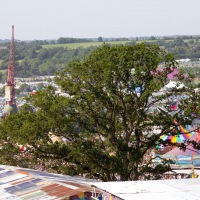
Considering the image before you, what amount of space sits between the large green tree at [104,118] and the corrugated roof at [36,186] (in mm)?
6413

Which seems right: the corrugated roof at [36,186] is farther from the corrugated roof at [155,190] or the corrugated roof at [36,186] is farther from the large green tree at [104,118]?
the large green tree at [104,118]

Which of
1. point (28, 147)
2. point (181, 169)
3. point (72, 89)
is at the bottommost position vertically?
point (181, 169)

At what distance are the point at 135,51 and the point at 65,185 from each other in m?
9.93

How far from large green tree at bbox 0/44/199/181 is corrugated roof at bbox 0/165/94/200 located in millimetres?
6413

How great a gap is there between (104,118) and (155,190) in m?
10.2

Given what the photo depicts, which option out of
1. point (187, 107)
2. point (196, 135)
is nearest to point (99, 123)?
point (187, 107)

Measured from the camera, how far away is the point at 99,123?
87.1ft

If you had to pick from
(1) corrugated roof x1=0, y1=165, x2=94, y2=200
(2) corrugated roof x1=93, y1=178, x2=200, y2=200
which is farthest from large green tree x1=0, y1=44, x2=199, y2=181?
(2) corrugated roof x1=93, y1=178, x2=200, y2=200

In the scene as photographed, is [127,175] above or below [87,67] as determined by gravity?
below

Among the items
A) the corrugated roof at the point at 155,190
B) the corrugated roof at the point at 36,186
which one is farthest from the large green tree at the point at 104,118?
the corrugated roof at the point at 155,190

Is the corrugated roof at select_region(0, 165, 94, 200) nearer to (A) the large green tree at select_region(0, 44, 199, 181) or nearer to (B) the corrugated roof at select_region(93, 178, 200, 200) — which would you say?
(B) the corrugated roof at select_region(93, 178, 200, 200)

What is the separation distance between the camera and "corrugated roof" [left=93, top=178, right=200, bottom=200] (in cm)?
1542

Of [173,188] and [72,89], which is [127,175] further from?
[173,188]

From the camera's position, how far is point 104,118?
2619cm
